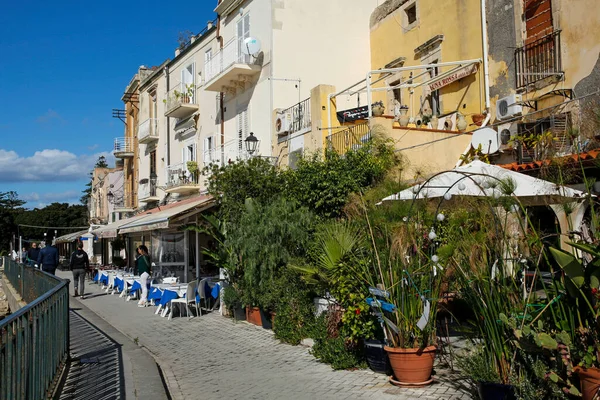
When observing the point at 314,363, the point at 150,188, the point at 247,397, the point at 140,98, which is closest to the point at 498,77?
the point at 314,363

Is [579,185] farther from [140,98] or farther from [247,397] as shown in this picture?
[140,98]

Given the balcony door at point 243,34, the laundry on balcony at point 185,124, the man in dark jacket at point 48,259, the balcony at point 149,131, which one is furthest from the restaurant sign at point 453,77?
the balcony at point 149,131

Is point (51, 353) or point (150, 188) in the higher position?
point (150, 188)

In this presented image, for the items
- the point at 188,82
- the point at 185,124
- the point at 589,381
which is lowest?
the point at 589,381

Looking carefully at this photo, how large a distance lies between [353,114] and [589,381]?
12.2 m

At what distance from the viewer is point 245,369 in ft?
27.5

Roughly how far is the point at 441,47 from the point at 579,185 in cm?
677

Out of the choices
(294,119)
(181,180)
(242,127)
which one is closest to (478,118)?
(294,119)

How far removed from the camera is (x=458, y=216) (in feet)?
25.9

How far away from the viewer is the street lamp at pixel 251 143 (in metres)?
17.4

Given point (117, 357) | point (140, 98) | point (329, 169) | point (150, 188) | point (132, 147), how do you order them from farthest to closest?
point (132, 147) < point (140, 98) < point (150, 188) < point (329, 169) < point (117, 357)

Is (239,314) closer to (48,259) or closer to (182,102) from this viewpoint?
(48,259)

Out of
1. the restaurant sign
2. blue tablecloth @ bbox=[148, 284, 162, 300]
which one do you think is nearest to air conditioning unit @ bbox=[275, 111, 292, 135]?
the restaurant sign

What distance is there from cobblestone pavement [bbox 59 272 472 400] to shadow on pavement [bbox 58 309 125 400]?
0.69m
